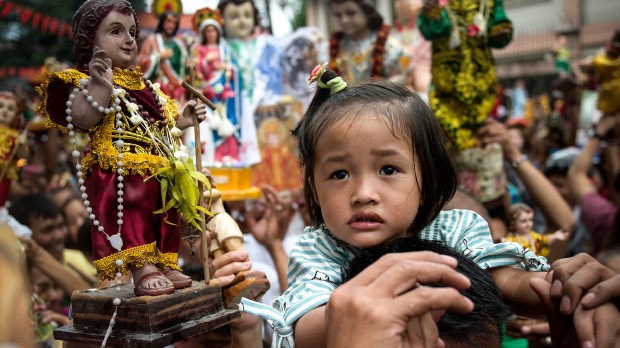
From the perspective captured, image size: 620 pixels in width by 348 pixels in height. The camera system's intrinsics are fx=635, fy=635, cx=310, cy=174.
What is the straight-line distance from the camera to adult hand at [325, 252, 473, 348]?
104 cm

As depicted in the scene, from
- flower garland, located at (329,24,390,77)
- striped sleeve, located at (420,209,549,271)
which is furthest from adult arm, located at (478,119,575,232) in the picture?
striped sleeve, located at (420,209,549,271)

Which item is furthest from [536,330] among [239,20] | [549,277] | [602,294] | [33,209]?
[239,20]

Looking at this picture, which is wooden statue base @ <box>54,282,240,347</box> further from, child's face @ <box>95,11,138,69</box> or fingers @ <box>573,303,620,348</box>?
fingers @ <box>573,303,620,348</box>

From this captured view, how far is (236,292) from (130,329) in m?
0.37

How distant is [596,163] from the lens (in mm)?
5680

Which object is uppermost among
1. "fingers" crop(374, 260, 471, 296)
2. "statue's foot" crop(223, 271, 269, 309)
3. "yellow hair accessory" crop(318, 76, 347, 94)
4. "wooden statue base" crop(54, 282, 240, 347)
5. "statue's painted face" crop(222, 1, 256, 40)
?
"statue's painted face" crop(222, 1, 256, 40)

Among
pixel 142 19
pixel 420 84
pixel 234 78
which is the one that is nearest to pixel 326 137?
pixel 234 78

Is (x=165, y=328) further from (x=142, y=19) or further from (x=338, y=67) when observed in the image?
(x=142, y=19)

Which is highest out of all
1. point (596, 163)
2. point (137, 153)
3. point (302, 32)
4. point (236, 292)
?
point (302, 32)

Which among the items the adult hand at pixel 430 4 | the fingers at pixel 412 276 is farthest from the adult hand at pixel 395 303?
the adult hand at pixel 430 4

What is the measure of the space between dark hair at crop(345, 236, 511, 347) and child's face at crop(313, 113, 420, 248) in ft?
0.14

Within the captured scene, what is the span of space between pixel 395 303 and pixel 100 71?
0.94 meters

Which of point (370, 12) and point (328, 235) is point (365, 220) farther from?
point (370, 12)

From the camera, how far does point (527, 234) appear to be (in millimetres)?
2838
